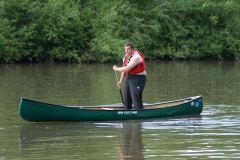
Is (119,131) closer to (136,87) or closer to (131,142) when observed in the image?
(131,142)

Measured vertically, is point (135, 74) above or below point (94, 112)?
above

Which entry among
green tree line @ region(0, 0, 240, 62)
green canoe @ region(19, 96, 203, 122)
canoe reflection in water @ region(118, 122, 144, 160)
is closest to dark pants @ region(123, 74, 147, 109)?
green canoe @ region(19, 96, 203, 122)

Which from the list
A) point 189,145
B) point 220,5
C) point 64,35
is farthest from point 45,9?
point 189,145

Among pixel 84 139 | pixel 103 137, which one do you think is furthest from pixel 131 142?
pixel 84 139

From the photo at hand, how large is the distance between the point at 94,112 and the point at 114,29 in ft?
78.2

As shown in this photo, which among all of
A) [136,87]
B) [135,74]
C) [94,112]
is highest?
[135,74]

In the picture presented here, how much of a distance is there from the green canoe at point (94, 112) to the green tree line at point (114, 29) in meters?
19.2

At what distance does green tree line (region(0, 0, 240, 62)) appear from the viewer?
3316 centimetres

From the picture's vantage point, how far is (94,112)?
12188 mm

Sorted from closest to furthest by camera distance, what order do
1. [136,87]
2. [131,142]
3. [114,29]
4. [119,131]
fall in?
[131,142] < [119,131] < [136,87] < [114,29]

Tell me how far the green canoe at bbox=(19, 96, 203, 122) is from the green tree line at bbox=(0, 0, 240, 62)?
1921cm

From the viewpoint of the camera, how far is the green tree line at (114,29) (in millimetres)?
33156

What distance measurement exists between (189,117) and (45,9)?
21.8m

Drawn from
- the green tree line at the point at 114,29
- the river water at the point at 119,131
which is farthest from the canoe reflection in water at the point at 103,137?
the green tree line at the point at 114,29
